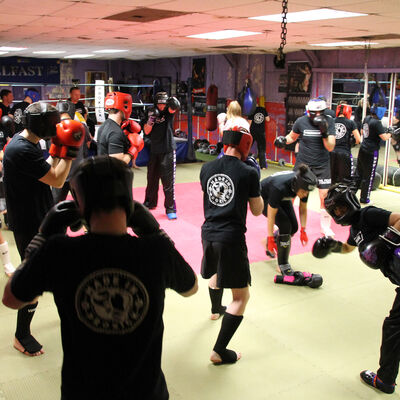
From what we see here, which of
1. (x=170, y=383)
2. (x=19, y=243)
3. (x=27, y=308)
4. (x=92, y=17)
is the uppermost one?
(x=92, y=17)

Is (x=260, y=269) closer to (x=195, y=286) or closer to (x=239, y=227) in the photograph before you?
(x=239, y=227)

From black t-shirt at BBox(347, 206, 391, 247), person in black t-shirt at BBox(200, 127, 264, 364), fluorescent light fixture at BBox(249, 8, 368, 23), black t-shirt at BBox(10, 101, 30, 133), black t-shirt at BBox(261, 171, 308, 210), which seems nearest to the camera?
black t-shirt at BBox(347, 206, 391, 247)

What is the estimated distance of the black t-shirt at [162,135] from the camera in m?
6.78

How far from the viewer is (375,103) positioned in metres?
7.91

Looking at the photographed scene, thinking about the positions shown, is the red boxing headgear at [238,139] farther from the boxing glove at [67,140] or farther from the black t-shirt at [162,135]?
the black t-shirt at [162,135]

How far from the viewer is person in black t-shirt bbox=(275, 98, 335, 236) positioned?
18.4 ft

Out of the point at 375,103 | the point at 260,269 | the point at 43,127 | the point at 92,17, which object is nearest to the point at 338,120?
the point at 375,103

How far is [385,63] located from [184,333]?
755 centimetres

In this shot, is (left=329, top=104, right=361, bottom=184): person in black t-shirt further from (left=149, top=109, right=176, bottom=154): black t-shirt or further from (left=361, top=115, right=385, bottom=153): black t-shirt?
(left=149, top=109, right=176, bottom=154): black t-shirt

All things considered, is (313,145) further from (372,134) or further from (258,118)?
(258,118)

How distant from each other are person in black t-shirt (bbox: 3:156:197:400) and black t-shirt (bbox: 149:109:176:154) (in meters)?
5.32

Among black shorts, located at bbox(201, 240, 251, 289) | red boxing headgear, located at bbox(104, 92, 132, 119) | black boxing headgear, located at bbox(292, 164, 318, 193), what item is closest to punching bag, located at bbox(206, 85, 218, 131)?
red boxing headgear, located at bbox(104, 92, 132, 119)

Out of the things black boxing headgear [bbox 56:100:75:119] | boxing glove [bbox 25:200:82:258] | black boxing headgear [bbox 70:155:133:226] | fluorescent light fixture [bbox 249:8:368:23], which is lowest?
boxing glove [bbox 25:200:82:258]

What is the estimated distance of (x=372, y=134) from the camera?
291 inches
